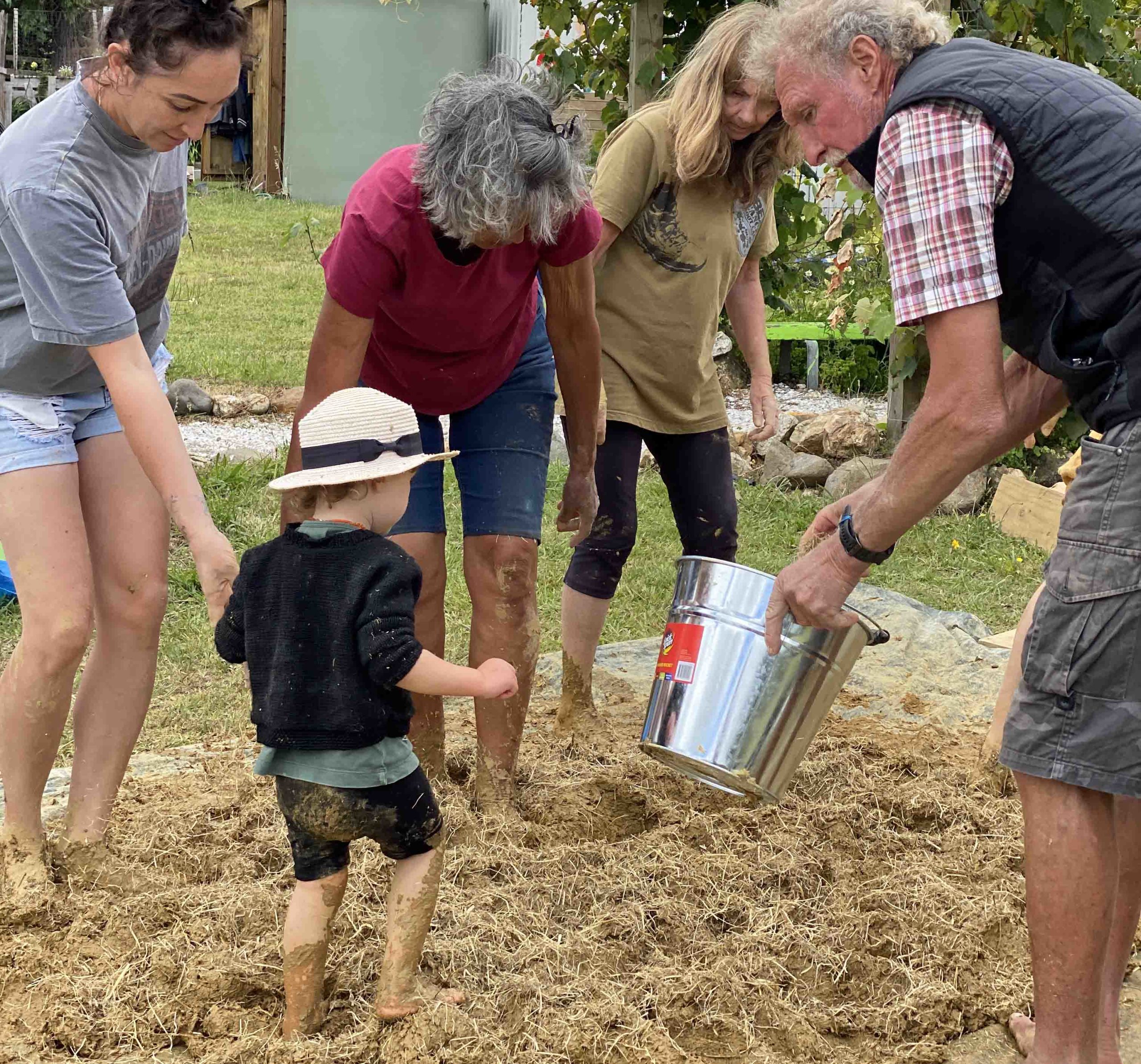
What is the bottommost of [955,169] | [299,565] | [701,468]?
[701,468]

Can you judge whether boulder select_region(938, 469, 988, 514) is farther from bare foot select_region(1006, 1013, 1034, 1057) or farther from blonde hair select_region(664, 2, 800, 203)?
bare foot select_region(1006, 1013, 1034, 1057)

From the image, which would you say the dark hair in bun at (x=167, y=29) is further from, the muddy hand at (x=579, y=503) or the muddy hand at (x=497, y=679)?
the muddy hand at (x=579, y=503)

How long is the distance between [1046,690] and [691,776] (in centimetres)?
116

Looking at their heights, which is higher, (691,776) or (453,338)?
(453,338)

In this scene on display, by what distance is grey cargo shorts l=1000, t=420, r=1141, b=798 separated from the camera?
2000 millimetres

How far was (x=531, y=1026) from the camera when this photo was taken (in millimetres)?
2387

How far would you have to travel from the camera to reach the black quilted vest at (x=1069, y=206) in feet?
6.56

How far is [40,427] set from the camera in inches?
104

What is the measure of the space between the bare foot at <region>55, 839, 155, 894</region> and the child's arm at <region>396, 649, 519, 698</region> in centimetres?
106

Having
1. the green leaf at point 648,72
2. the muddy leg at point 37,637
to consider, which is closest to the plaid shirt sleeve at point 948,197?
the muddy leg at point 37,637

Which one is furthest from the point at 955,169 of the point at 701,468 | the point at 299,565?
the point at 701,468

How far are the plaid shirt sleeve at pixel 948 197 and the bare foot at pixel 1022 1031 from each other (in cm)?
131

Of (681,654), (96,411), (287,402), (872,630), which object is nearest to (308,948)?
(681,654)

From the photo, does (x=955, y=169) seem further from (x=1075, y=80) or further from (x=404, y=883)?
(x=404, y=883)
